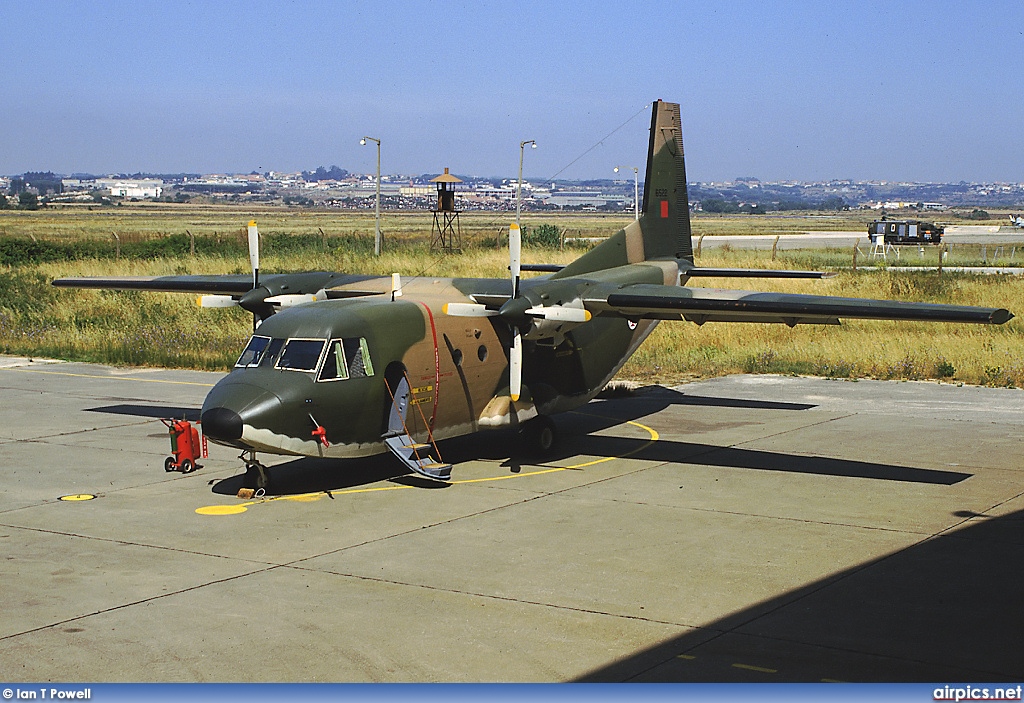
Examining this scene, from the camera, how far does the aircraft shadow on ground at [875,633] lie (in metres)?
10.2

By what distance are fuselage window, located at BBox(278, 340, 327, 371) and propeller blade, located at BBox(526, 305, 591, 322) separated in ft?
12.0

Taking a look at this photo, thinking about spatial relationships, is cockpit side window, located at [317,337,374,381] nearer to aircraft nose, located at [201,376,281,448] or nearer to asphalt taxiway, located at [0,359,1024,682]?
aircraft nose, located at [201,376,281,448]

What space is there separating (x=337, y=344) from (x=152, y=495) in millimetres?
3821

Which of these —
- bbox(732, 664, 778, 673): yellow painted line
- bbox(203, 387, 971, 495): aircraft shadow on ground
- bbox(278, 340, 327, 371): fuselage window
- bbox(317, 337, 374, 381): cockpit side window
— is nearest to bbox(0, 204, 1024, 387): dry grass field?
bbox(203, 387, 971, 495): aircraft shadow on ground

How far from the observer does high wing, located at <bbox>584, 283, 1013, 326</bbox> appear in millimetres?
17344

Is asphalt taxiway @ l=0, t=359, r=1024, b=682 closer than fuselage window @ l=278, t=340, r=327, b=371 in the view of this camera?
Yes

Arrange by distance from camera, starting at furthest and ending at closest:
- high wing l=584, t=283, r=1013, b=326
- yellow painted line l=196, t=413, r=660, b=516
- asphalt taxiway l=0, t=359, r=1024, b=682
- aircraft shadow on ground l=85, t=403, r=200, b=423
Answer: aircraft shadow on ground l=85, t=403, r=200, b=423
high wing l=584, t=283, r=1013, b=326
yellow painted line l=196, t=413, r=660, b=516
asphalt taxiway l=0, t=359, r=1024, b=682

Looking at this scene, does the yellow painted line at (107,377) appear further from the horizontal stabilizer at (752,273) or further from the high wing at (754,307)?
the high wing at (754,307)

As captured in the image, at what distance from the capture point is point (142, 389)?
28.7 meters

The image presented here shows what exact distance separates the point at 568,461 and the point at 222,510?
6.65 meters

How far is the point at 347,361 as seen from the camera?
1733 cm

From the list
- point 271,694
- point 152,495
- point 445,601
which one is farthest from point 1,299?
point 271,694

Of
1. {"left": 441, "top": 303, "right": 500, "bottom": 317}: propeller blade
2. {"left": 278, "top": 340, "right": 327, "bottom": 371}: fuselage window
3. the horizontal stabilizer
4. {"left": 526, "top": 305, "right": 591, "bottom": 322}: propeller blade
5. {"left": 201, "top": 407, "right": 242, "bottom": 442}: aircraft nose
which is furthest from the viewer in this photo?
the horizontal stabilizer

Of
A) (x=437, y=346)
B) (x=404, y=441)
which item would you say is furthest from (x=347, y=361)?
(x=437, y=346)
